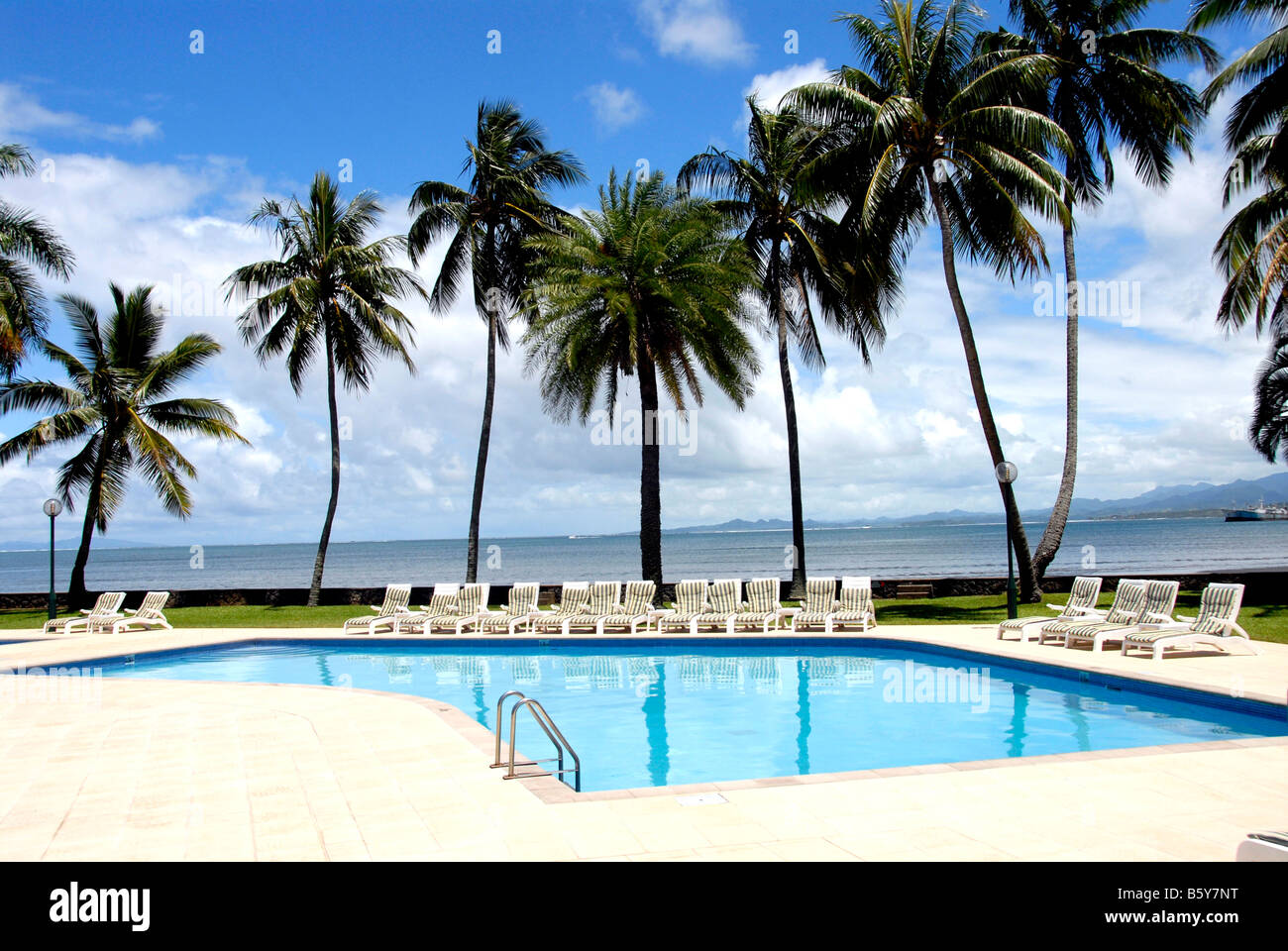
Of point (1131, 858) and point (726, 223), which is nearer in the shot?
point (1131, 858)

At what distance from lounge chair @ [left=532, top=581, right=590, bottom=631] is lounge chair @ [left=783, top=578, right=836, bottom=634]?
162 inches

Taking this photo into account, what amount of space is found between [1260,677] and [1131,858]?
7439mm

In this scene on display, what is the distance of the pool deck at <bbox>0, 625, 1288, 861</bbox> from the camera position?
5.22 m

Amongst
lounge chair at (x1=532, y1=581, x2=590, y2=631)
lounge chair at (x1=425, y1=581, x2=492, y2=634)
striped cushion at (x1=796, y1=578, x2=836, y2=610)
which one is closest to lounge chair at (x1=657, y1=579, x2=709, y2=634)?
lounge chair at (x1=532, y1=581, x2=590, y2=631)

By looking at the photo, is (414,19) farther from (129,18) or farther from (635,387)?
(635,387)

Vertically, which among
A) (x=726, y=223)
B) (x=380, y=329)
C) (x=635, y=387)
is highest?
(x=726, y=223)

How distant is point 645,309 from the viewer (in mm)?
21656

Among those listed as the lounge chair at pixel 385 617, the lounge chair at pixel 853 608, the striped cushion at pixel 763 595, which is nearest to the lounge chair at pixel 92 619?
the lounge chair at pixel 385 617

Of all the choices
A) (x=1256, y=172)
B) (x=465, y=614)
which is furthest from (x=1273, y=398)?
(x=465, y=614)

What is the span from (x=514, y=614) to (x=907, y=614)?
8402 millimetres

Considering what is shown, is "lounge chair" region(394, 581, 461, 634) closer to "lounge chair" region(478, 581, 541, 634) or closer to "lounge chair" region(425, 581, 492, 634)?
"lounge chair" region(425, 581, 492, 634)

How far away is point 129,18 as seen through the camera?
1504 cm

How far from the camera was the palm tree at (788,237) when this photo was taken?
2355cm

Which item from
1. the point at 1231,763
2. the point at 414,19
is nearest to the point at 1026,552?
the point at 1231,763
